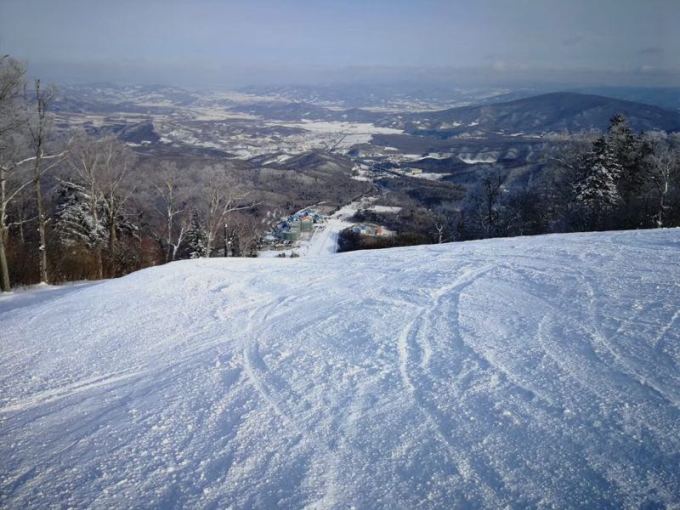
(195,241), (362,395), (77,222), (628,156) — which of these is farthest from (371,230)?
(362,395)

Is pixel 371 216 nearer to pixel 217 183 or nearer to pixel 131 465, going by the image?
pixel 217 183

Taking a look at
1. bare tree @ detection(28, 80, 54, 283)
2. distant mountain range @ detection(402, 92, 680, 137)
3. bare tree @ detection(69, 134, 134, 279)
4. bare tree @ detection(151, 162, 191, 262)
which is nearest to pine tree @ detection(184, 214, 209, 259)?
bare tree @ detection(151, 162, 191, 262)

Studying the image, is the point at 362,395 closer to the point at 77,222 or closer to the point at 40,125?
the point at 40,125

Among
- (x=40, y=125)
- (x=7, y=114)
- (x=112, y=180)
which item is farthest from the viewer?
(x=112, y=180)

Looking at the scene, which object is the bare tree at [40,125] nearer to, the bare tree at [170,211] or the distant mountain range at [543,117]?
the bare tree at [170,211]

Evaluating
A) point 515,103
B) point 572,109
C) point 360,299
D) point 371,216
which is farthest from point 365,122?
point 360,299

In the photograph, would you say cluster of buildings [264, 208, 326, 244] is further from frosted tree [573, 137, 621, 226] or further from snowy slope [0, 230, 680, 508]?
snowy slope [0, 230, 680, 508]

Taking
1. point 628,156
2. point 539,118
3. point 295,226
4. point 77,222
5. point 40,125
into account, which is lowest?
point 295,226

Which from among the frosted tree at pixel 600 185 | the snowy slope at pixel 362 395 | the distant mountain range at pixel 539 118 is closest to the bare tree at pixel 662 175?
the frosted tree at pixel 600 185

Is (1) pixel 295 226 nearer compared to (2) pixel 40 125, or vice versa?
(2) pixel 40 125

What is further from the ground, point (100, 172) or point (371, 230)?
point (100, 172)
